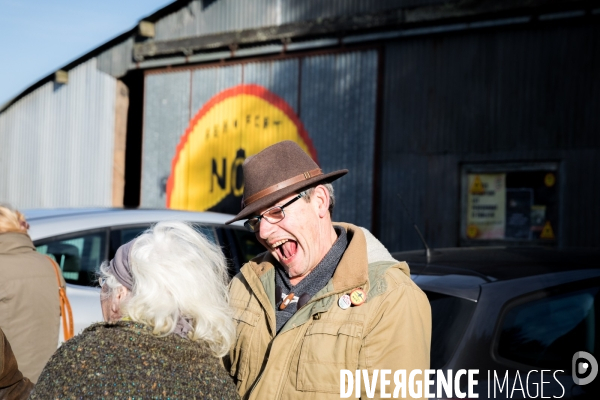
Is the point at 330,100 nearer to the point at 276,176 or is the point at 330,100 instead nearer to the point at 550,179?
the point at 550,179

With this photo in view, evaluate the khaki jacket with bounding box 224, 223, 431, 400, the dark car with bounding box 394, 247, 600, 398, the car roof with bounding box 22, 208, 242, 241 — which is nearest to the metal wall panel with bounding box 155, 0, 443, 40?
the car roof with bounding box 22, 208, 242, 241

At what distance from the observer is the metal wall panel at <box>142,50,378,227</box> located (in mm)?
11680

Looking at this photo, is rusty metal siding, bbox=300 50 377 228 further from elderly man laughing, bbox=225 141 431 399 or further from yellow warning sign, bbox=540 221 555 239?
elderly man laughing, bbox=225 141 431 399

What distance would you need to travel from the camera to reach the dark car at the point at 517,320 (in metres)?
3.17

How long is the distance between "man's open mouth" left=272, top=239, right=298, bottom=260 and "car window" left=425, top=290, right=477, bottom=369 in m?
0.99

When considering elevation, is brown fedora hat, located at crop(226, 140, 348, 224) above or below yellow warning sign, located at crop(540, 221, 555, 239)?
above

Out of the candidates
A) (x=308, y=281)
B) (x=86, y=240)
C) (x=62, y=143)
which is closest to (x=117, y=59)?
(x=62, y=143)

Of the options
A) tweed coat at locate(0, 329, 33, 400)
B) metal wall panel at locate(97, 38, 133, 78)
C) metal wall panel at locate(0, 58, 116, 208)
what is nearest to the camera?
tweed coat at locate(0, 329, 33, 400)

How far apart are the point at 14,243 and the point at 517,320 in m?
2.80

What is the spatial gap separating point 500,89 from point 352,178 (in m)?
2.87

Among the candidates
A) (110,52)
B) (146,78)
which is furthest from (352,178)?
(110,52)

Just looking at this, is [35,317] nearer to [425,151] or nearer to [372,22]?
[425,151]

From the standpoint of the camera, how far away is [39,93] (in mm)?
17844

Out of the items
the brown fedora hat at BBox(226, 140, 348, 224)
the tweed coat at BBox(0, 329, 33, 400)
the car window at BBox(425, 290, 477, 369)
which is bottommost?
the tweed coat at BBox(0, 329, 33, 400)
